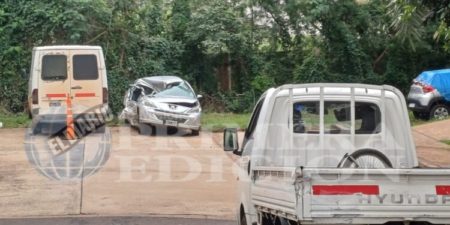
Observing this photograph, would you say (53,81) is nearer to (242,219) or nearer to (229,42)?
(229,42)

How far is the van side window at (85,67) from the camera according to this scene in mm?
18797

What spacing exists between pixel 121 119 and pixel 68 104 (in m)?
4.50

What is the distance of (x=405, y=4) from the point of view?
1041 centimetres

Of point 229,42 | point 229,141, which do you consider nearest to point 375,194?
point 229,141

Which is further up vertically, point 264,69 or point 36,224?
point 264,69

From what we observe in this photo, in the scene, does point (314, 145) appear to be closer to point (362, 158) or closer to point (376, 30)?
point (362, 158)

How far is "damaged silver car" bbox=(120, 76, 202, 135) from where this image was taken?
64.8 feet

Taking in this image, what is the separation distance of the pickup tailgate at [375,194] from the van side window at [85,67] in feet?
46.4

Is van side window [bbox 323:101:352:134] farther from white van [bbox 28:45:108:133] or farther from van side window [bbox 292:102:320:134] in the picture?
white van [bbox 28:45:108:133]

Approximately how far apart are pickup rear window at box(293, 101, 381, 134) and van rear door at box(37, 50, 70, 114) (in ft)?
40.4

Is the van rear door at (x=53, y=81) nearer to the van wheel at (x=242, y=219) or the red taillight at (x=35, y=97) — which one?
the red taillight at (x=35, y=97)

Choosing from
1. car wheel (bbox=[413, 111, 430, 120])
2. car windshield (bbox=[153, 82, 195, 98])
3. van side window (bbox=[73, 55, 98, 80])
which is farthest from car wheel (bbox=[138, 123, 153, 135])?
car wheel (bbox=[413, 111, 430, 120])

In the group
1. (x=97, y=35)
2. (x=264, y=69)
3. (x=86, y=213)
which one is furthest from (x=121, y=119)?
(x=86, y=213)

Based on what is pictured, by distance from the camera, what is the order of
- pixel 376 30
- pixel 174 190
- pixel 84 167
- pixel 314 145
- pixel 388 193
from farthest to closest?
pixel 376 30
pixel 84 167
pixel 174 190
pixel 314 145
pixel 388 193
